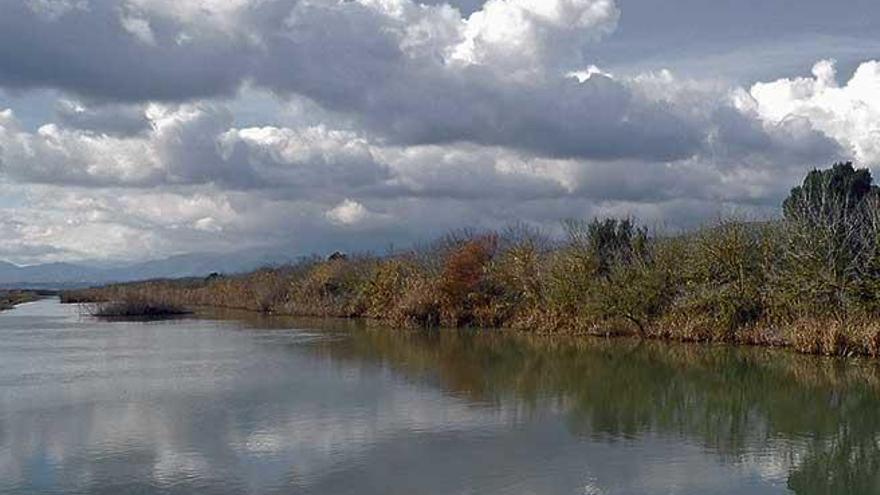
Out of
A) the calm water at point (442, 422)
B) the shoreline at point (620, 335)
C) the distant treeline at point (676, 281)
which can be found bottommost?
the calm water at point (442, 422)

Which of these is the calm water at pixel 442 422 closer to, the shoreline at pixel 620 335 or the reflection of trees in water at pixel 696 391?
the reflection of trees in water at pixel 696 391

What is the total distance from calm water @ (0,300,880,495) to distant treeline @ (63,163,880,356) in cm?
231

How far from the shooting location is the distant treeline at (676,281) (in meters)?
29.5

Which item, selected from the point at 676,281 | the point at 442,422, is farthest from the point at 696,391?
the point at 676,281

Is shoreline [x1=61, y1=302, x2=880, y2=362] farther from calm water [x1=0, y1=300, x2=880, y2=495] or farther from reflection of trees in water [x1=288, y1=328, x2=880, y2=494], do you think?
calm water [x1=0, y1=300, x2=880, y2=495]

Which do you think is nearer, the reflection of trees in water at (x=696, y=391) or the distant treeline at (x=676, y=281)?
the reflection of trees in water at (x=696, y=391)

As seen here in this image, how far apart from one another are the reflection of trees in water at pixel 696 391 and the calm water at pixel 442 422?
0.24 feet

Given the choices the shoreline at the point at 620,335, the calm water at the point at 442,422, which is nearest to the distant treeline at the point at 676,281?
the shoreline at the point at 620,335

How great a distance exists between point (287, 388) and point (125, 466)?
347 inches

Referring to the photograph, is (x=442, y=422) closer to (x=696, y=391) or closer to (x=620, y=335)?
(x=696, y=391)

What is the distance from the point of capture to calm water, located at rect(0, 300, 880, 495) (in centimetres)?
1309

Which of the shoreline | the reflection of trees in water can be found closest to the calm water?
the reflection of trees in water

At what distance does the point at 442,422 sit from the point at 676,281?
67.5 feet

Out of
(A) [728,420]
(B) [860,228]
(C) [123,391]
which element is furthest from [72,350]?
(B) [860,228]
